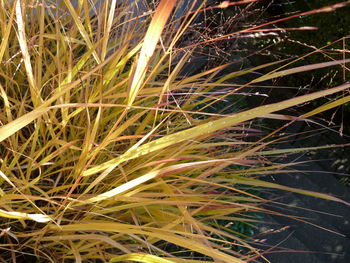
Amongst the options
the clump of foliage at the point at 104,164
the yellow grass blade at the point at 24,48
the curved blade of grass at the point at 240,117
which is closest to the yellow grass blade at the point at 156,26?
the clump of foliage at the point at 104,164

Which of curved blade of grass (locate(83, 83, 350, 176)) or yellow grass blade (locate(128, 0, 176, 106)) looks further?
curved blade of grass (locate(83, 83, 350, 176))

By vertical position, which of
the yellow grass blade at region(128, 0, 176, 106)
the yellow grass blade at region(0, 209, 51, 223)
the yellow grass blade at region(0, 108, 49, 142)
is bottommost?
the yellow grass blade at region(0, 209, 51, 223)

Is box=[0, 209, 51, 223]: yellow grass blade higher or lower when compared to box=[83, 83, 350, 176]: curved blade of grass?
lower

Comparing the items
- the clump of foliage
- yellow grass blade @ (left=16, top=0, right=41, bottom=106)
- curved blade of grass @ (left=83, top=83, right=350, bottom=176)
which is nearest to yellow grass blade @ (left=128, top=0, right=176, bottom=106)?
the clump of foliage

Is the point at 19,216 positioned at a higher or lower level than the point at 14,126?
lower

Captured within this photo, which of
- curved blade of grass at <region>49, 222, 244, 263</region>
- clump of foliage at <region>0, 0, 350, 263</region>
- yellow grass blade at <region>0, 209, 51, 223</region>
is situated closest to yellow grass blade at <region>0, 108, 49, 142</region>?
clump of foliage at <region>0, 0, 350, 263</region>

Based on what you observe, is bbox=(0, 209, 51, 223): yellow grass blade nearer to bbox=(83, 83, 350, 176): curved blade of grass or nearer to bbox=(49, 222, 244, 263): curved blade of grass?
bbox=(49, 222, 244, 263): curved blade of grass

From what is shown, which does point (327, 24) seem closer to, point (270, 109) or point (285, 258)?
point (285, 258)

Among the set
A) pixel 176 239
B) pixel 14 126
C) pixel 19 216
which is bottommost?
pixel 176 239

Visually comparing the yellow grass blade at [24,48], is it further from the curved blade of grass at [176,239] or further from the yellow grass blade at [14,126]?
the curved blade of grass at [176,239]


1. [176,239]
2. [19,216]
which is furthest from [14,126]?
[176,239]

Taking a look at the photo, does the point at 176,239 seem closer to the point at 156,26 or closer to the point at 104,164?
the point at 104,164

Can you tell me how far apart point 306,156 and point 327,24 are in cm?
75

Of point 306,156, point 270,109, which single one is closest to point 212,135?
point 270,109
